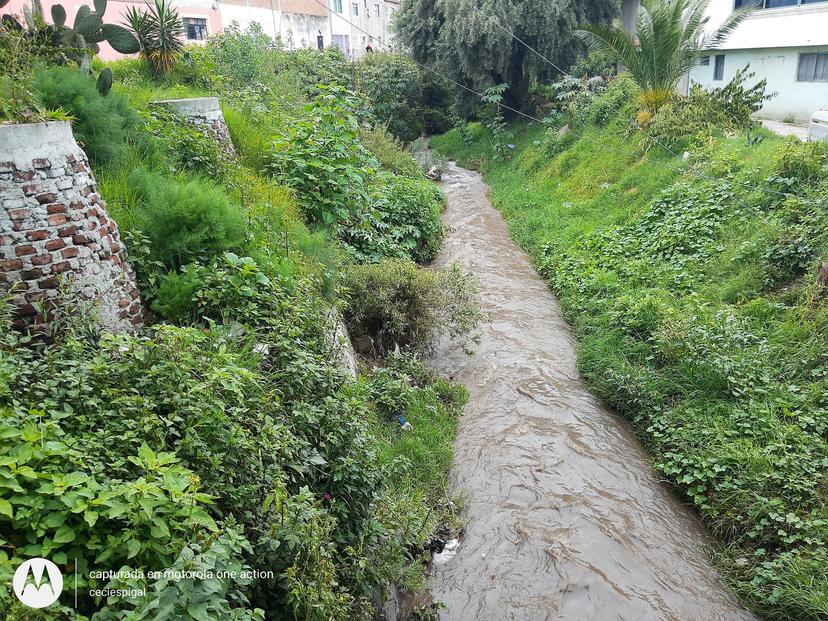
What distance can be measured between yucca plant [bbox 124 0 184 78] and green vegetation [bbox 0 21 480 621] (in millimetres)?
1449

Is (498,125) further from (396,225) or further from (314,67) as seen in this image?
(396,225)

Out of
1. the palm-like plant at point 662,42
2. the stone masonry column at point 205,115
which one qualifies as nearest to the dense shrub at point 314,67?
the palm-like plant at point 662,42

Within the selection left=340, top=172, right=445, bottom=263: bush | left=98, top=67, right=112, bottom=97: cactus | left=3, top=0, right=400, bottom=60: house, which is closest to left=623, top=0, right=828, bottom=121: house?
left=340, top=172, right=445, bottom=263: bush

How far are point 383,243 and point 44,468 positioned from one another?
Result: 7225 mm

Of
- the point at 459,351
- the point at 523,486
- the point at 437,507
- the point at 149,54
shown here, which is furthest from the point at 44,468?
the point at 149,54

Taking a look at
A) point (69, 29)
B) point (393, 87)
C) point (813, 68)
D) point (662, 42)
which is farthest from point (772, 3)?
point (69, 29)

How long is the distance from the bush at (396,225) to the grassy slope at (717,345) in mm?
2221

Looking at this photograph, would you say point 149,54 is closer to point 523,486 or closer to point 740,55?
point 523,486

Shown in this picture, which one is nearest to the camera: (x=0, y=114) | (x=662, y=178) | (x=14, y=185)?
(x=14, y=185)

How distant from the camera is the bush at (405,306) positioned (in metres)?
7.05

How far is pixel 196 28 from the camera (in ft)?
71.3

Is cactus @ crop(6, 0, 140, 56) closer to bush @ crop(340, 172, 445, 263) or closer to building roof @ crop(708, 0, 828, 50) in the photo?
bush @ crop(340, 172, 445, 263)

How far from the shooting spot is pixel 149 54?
9.05 meters

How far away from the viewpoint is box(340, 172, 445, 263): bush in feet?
29.2
